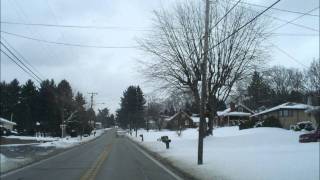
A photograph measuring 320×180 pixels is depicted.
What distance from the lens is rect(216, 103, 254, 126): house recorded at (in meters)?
110

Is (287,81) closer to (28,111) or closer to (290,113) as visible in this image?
(290,113)

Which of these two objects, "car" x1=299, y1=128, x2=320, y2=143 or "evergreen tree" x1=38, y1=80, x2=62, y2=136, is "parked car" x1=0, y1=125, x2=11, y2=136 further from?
"car" x1=299, y1=128, x2=320, y2=143

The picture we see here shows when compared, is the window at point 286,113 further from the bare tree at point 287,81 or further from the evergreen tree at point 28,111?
the evergreen tree at point 28,111

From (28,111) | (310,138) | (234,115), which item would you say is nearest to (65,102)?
(28,111)

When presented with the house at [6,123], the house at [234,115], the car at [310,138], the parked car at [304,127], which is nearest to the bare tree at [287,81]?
the house at [234,115]

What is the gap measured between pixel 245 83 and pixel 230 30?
23.1ft

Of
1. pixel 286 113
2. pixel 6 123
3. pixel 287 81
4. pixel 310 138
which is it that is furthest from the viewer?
pixel 287 81

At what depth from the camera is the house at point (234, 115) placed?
109938 millimetres

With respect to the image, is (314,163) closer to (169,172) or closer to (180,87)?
(169,172)

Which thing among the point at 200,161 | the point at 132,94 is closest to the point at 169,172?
the point at 200,161

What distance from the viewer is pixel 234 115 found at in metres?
111

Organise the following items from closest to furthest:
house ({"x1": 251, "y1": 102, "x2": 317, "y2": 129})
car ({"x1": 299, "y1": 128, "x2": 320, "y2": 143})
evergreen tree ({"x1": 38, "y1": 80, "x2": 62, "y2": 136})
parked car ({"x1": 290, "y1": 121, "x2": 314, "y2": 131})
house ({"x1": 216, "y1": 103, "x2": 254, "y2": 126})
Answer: car ({"x1": 299, "y1": 128, "x2": 320, "y2": 143})
parked car ({"x1": 290, "y1": 121, "x2": 314, "y2": 131})
house ({"x1": 251, "y1": 102, "x2": 317, "y2": 129})
evergreen tree ({"x1": 38, "y1": 80, "x2": 62, "y2": 136})
house ({"x1": 216, "y1": 103, "x2": 254, "y2": 126})

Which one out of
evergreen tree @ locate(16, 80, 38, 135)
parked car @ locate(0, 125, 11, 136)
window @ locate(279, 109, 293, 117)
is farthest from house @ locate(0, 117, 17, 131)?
window @ locate(279, 109, 293, 117)

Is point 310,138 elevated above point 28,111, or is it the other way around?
point 28,111
